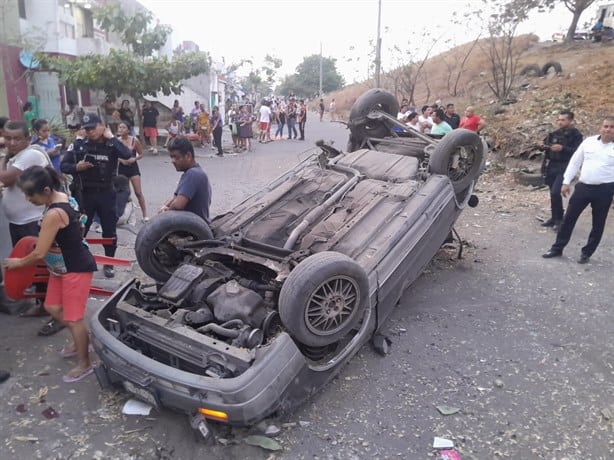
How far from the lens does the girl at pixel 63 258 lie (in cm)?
329

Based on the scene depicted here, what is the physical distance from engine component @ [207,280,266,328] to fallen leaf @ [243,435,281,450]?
2.31 ft

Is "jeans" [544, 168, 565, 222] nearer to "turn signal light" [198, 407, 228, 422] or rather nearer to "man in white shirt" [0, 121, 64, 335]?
"turn signal light" [198, 407, 228, 422]

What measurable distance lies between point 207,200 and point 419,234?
6.25 feet

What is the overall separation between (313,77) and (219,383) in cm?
6402

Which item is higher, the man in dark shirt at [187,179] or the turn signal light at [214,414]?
the man in dark shirt at [187,179]

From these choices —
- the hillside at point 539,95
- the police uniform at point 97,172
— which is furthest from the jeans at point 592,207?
the hillside at point 539,95

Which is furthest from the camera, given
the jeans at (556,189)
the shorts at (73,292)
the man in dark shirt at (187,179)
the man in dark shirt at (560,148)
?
the jeans at (556,189)

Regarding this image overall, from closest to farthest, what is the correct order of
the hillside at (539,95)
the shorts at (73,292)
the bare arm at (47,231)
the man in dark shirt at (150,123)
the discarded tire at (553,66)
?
1. the bare arm at (47,231)
2. the shorts at (73,292)
3. the hillside at (539,95)
4. the man in dark shirt at (150,123)
5. the discarded tire at (553,66)

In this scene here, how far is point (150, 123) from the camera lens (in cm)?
1508

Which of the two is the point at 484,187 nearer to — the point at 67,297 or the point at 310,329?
the point at 310,329

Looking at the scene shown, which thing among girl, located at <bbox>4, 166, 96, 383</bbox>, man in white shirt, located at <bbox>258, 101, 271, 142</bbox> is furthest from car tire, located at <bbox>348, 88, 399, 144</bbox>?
man in white shirt, located at <bbox>258, 101, 271, 142</bbox>

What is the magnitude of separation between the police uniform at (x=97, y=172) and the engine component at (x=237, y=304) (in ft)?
7.38

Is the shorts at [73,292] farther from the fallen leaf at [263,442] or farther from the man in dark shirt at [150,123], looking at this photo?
the man in dark shirt at [150,123]

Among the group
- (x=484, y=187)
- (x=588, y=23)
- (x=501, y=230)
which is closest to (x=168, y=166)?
(x=484, y=187)
